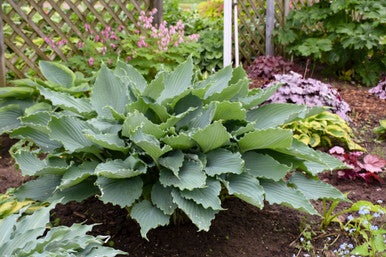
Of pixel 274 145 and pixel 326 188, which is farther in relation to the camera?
pixel 326 188

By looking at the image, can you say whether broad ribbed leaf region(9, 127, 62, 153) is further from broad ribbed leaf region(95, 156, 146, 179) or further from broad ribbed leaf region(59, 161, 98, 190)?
broad ribbed leaf region(95, 156, 146, 179)

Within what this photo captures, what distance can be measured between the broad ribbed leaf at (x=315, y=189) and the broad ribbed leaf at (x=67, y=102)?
126cm

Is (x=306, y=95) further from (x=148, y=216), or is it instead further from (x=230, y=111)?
(x=148, y=216)

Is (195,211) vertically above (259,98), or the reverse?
(259,98)

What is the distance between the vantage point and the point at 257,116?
94.3 inches

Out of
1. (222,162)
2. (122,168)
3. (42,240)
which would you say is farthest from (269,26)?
(42,240)

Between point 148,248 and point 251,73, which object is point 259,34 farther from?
point 148,248

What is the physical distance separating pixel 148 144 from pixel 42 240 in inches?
24.0

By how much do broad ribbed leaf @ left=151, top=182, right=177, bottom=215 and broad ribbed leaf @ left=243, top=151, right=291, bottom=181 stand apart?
0.45 m

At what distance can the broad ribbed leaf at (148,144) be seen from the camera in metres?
1.87

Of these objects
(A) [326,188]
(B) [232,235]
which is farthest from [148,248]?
(A) [326,188]

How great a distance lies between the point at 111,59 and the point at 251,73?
2295 mm

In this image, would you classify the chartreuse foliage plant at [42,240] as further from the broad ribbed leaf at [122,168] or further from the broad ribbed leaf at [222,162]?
the broad ribbed leaf at [222,162]

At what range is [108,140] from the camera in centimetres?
201
